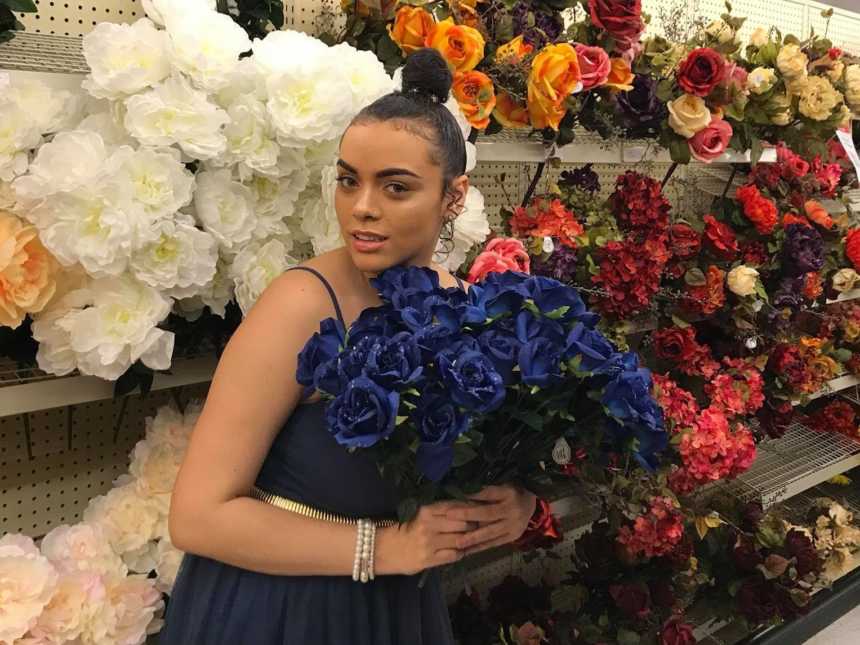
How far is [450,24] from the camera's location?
1.34m

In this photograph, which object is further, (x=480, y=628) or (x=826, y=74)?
(x=826, y=74)

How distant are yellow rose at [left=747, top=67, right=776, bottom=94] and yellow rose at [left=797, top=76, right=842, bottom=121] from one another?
193 mm

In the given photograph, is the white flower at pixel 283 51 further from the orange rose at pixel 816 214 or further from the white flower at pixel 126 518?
the orange rose at pixel 816 214

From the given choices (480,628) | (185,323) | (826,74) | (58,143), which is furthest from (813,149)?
(58,143)

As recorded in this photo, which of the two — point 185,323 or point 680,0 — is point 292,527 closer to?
point 185,323

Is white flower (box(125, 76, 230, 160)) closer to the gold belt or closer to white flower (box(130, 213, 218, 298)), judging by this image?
white flower (box(130, 213, 218, 298))

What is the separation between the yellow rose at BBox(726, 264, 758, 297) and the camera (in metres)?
1.97

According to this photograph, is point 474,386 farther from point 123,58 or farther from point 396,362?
point 123,58

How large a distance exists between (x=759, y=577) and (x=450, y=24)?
1829 mm

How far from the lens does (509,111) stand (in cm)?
152

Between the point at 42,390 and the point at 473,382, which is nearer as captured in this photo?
the point at 473,382

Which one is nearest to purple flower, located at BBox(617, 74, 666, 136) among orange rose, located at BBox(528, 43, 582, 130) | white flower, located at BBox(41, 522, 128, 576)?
orange rose, located at BBox(528, 43, 582, 130)

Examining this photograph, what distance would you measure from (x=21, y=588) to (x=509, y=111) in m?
1.23

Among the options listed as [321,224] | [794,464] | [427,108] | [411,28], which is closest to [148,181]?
[321,224]
